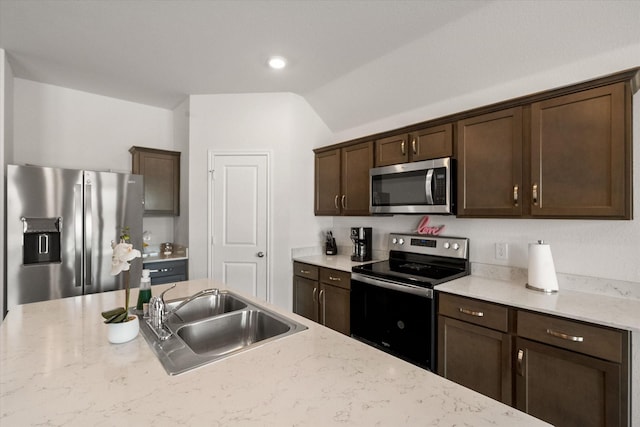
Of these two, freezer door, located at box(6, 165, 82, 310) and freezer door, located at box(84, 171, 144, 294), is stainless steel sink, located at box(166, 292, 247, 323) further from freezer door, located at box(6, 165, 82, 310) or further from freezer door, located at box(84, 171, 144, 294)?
freezer door, located at box(6, 165, 82, 310)

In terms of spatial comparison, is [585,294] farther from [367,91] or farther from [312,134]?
[312,134]

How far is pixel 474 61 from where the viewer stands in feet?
7.23

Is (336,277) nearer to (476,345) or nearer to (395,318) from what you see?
(395,318)

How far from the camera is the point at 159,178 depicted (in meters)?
3.54

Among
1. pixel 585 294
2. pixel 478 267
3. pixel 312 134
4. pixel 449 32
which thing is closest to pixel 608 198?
pixel 585 294

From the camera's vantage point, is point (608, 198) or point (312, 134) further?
point (312, 134)

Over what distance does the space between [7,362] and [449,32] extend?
283cm

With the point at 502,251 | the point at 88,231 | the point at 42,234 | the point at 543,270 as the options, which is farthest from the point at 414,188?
the point at 42,234

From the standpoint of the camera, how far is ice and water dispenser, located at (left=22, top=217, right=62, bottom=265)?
7.97ft

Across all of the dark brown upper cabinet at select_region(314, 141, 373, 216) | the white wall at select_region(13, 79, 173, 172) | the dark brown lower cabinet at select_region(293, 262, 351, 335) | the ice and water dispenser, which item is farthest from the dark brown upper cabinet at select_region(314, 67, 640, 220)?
the white wall at select_region(13, 79, 173, 172)

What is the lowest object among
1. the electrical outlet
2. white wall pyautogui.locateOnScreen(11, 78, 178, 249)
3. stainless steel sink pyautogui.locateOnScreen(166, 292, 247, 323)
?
stainless steel sink pyautogui.locateOnScreen(166, 292, 247, 323)

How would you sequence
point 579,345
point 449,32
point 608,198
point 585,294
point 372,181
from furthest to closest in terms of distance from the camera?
point 372,181, point 449,32, point 585,294, point 608,198, point 579,345

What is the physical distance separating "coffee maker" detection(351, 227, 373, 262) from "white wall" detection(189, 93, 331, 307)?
0.69 metres

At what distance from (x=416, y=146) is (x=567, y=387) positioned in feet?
5.87
